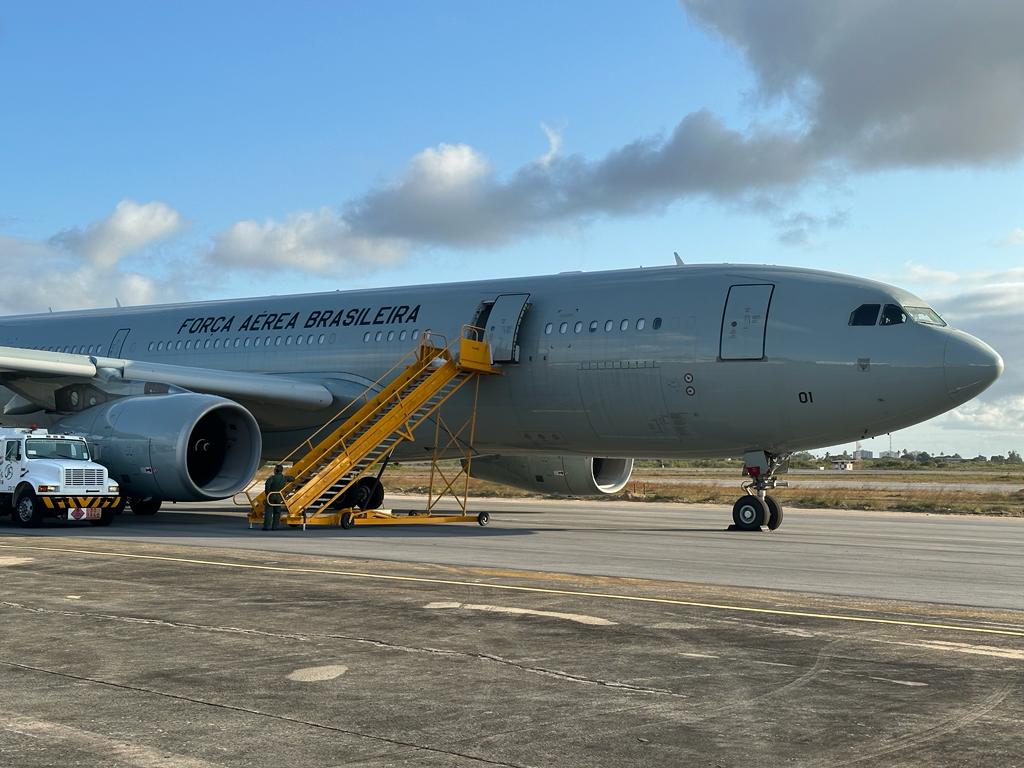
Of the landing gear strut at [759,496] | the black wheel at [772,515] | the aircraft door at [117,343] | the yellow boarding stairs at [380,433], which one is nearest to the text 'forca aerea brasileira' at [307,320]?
the yellow boarding stairs at [380,433]

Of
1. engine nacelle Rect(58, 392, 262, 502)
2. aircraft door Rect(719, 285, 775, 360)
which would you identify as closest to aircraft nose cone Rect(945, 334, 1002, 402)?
aircraft door Rect(719, 285, 775, 360)

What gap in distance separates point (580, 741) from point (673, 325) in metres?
13.6

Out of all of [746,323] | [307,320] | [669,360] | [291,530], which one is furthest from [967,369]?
[307,320]

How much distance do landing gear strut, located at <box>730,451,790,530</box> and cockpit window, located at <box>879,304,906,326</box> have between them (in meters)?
2.78

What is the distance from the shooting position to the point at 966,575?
12086 millimetres

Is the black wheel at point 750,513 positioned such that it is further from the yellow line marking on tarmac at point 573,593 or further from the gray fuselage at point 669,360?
the yellow line marking on tarmac at point 573,593

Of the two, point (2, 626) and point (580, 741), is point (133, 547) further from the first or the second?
point (580, 741)

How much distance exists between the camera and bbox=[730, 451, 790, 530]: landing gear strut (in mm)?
17953

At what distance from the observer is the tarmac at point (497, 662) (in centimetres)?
473

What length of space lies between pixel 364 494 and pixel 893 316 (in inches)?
434

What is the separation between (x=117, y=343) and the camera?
26.0 meters

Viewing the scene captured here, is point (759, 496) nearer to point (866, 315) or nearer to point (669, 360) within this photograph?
point (669, 360)

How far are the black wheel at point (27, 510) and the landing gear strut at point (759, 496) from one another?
1106 cm

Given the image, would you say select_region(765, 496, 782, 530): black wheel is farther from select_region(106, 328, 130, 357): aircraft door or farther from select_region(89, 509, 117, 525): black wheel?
select_region(106, 328, 130, 357): aircraft door
